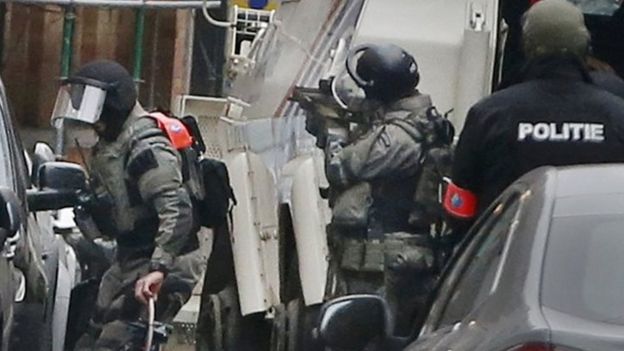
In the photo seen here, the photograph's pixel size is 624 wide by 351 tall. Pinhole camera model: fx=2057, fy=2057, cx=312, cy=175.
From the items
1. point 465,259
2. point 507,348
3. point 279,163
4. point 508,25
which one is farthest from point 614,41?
point 507,348

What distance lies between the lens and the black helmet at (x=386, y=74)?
9.02 metres

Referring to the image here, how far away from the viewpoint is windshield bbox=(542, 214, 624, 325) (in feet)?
14.5

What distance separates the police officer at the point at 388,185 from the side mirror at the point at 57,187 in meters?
1.24

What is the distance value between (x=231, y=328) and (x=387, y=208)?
5.51ft

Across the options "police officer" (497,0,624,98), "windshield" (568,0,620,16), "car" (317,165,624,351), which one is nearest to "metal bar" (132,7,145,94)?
"police officer" (497,0,624,98)

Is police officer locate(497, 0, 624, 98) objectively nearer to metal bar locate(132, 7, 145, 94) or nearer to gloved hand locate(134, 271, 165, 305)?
gloved hand locate(134, 271, 165, 305)

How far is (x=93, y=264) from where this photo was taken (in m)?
10.2

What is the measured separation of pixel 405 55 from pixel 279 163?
174cm

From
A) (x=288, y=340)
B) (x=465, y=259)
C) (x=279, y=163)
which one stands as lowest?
(x=288, y=340)

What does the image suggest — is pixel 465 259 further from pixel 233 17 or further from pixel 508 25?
pixel 233 17

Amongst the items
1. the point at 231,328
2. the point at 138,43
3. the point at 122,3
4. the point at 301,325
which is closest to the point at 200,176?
the point at 301,325

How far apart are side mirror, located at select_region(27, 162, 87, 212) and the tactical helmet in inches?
77.6

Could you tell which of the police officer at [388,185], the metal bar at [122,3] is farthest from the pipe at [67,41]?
the police officer at [388,185]

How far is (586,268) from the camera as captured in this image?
4.55 metres
